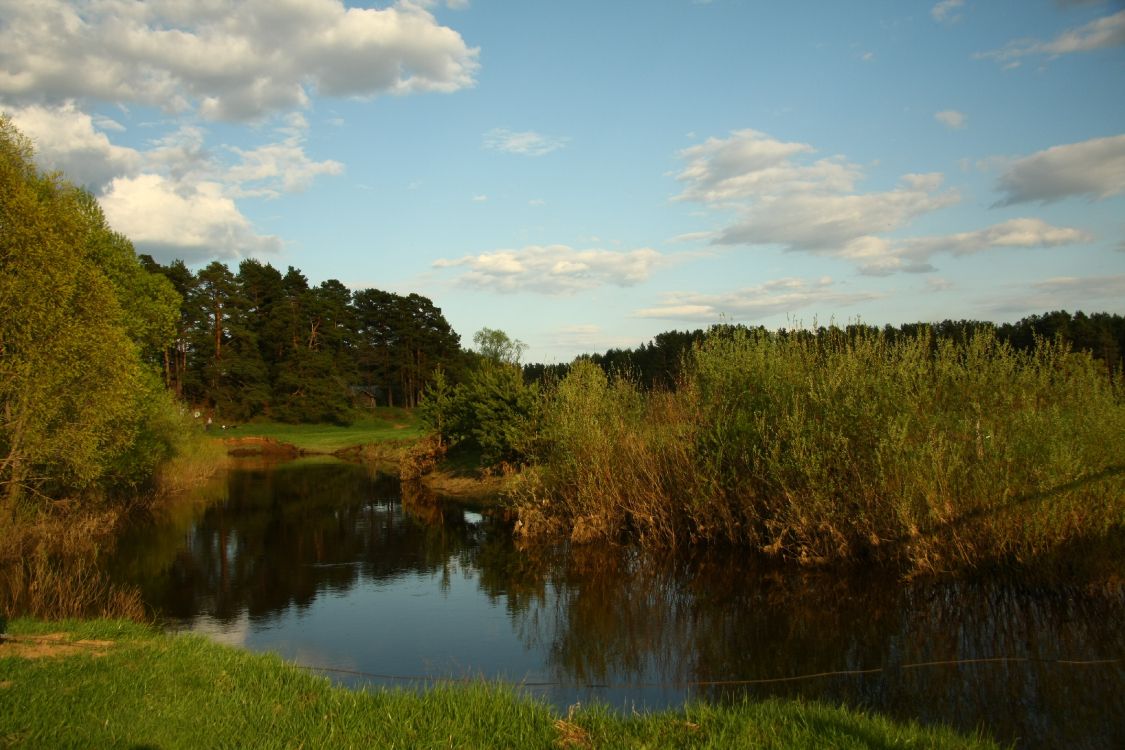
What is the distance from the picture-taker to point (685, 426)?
770 inches

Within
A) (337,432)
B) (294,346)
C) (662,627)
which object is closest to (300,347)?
(294,346)

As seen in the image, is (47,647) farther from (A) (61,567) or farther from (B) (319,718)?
(A) (61,567)

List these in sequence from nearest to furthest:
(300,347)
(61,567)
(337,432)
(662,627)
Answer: (662,627) < (61,567) < (337,432) < (300,347)

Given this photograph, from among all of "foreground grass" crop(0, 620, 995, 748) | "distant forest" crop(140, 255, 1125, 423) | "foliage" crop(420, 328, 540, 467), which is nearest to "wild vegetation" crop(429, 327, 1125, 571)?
"foreground grass" crop(0, 620, 995, 748)

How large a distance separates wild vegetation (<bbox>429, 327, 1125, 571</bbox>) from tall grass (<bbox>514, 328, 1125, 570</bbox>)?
0.11 ft

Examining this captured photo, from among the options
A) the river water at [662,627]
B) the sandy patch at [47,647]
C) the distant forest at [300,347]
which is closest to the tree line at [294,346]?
the distant forest at [300,347]

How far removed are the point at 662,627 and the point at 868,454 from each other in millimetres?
5313

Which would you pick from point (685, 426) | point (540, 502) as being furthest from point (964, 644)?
point (540, 502)

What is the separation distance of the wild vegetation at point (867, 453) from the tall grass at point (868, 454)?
0.03 m

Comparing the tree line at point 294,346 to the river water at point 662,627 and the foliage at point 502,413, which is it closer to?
the foliage at point 502,413

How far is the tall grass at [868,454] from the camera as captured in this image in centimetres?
1324

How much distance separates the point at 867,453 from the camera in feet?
50.6

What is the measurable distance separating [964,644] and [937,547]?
2.89 metres

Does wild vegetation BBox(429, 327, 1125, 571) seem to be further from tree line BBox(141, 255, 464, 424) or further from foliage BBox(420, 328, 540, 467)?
tree line BBox(141, 255, 464, 424)
